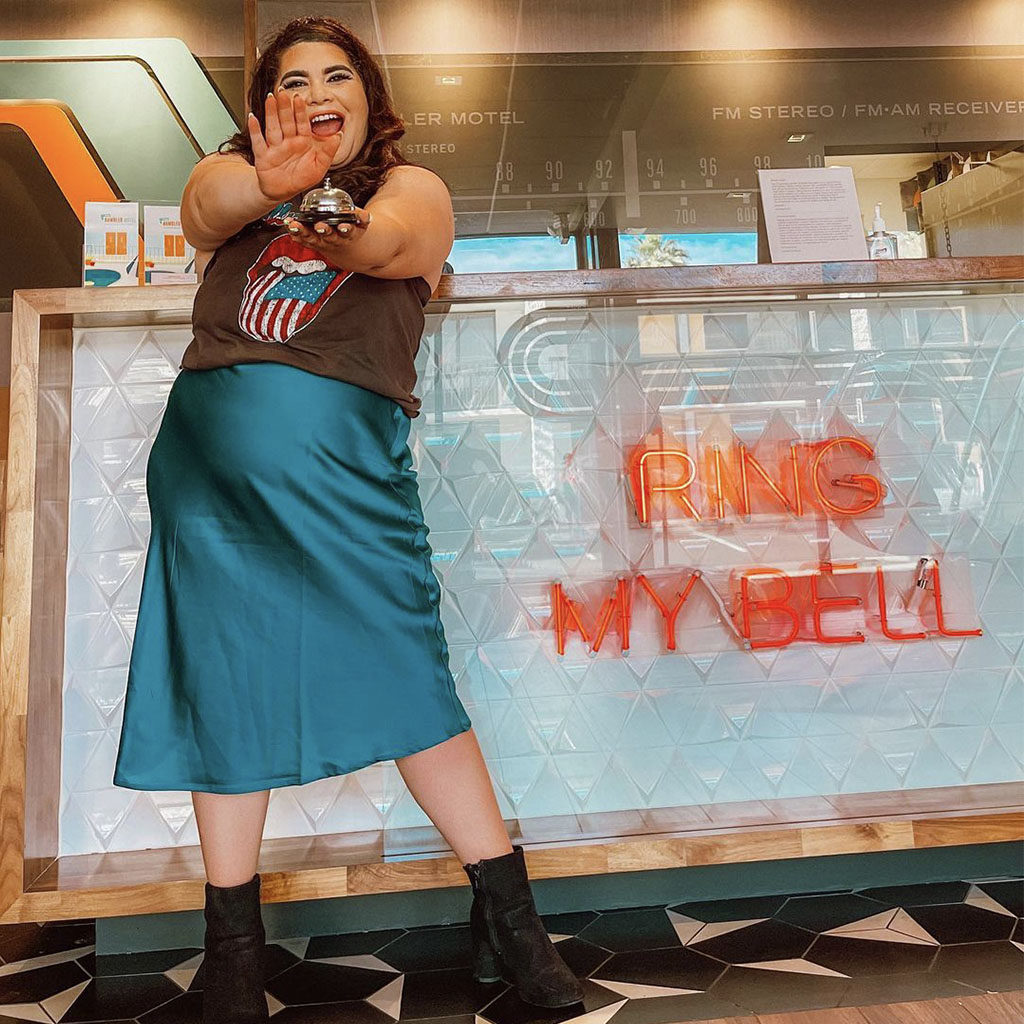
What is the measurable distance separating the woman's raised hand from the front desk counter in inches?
23.5

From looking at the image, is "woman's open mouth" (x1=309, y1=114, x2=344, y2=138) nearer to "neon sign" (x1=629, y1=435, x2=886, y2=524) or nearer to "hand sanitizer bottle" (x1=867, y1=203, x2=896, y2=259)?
"neon sign" (x1=629, y1=435, x2=886, y2=524)

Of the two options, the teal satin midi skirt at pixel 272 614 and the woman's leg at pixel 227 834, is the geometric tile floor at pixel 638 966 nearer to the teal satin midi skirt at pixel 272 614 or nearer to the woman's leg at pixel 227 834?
the woman's leg at pixel 227 834

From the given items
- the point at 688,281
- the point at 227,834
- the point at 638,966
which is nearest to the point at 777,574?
the point at 688,281

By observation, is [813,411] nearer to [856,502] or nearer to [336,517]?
[856,502]

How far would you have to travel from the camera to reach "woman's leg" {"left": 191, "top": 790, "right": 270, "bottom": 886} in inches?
44.6

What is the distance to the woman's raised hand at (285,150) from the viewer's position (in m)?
0.96

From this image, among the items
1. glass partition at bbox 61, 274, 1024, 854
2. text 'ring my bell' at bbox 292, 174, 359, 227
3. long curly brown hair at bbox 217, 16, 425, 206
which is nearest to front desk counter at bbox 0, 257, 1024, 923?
glass partition at bbox 61, 274, 1024, 854

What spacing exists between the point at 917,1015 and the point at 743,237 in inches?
67.2

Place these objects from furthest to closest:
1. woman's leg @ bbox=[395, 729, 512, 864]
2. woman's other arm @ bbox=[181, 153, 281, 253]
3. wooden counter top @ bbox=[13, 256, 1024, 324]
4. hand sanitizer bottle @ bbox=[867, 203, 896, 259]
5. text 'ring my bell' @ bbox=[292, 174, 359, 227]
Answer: hand sanitizer bottle @ bbox=[867, 203, 896, 259]
wooden counter top @ bbox=[13, 256, 1024, 324]
woman's leg @ bbox=[395, 729, 512, 864]
woman's other arm @ bbox=[181, 153, 281, 253]
text 'ring my bell' @ bbox=[292, 174, 359, 227]

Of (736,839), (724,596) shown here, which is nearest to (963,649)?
(724,596)

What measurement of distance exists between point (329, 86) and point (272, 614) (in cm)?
70

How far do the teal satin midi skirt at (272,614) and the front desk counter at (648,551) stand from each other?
1.44ft

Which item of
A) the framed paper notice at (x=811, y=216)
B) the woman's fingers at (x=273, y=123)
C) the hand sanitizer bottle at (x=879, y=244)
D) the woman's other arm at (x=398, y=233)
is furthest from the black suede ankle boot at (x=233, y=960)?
the hand sanitizer bottle at (x=879, y=244)

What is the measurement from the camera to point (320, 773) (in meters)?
1.11
